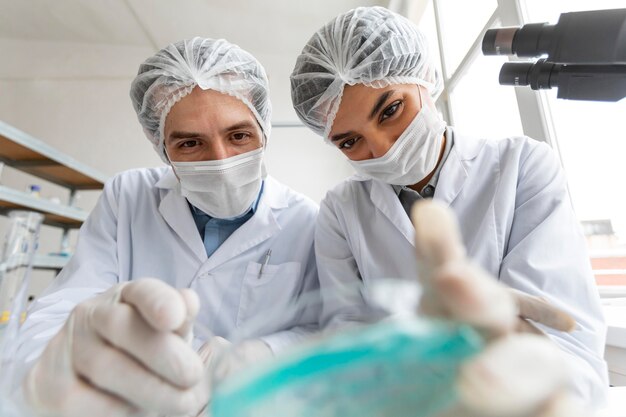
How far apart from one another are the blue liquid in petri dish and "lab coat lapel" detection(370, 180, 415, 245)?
48 cm

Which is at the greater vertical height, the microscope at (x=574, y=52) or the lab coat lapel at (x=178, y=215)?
the microscope at (x=574, y=52)

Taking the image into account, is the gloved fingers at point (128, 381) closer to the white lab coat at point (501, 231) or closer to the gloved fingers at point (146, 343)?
the gloved fingers at point (146, 343)

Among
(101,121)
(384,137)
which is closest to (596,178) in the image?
(384,137)

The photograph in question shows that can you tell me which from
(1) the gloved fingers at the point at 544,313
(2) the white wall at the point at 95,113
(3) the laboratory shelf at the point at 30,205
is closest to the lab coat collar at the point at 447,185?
(1) the gloved fingers at the point at 544,313

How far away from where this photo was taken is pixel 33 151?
6.86ft

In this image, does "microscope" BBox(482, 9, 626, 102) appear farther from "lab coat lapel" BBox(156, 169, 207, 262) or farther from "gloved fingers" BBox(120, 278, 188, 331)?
"lab coat lapel" BBox(156, 169, 207, 262)

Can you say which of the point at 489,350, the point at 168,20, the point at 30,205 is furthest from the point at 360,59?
the point at 168,20

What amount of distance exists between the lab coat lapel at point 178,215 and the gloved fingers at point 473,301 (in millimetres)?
849

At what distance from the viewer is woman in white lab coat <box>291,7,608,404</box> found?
26.5 inches

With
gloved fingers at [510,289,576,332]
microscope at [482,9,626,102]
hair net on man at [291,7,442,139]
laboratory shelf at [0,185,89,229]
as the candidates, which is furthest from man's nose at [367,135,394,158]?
laboratory shelf at [0,185,89,229]

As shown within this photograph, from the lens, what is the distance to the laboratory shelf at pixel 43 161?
1946 millimetres

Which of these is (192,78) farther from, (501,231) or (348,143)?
(501,231)

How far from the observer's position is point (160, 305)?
13.8 inches

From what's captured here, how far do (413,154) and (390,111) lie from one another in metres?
0.13
